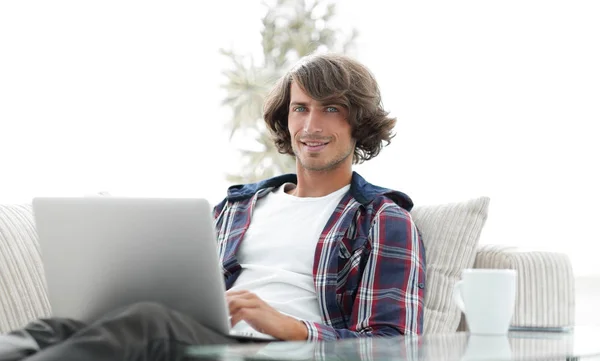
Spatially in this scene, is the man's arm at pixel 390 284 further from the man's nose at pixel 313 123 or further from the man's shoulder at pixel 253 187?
the man's shoulder at pixel 253 187

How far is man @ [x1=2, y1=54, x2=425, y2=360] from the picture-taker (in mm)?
1880

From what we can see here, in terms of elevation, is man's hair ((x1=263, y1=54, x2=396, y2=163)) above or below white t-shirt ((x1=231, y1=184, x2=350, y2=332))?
above

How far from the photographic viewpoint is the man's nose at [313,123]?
2.19 metres

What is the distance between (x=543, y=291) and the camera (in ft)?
6.79

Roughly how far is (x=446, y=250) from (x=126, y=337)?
1010 mm

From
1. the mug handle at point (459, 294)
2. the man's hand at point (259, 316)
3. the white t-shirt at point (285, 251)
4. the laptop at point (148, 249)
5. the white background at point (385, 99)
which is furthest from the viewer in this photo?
the white background at point (385, 99)

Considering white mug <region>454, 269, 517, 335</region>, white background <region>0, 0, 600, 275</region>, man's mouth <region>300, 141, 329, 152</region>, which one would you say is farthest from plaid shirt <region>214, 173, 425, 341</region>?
white background <region>0, 0, 600, 275</region>

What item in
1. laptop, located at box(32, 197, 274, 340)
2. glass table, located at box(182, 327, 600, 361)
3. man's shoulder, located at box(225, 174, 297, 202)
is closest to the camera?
glass table, located at box(182, 327, 600, 361)

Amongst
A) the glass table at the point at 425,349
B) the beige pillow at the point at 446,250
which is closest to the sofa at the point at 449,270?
the beige pillow at the point at 446,250

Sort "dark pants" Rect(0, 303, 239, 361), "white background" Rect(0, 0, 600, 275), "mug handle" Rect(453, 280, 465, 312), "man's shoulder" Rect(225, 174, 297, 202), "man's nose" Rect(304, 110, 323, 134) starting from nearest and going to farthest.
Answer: "dark pants" Rect(0, 303, 239, 361) < "mug handle" Rect(453, 280, 465, 312) < "man's nose" Rect(304, 110, 323, 134) < "man's shoulder" Rect(225, 174, 297, 202) < "white background" Rect(0, 0, 600, 275)

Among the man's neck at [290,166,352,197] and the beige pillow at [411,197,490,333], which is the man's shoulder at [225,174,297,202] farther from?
the beige pillow at [411,197,490,333]

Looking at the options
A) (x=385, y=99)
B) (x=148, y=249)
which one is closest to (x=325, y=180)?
(x=148, y=249)

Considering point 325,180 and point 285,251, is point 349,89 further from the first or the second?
point 285,251

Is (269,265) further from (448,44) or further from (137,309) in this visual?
(448,44)
